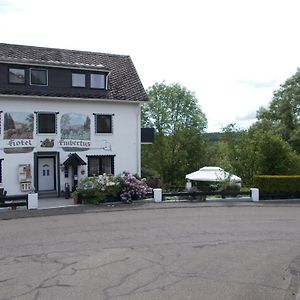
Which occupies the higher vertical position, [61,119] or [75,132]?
[61,119]

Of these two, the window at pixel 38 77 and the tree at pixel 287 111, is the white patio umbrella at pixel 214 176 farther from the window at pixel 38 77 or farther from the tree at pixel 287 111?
the tree at pixel 287 111

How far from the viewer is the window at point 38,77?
2436 cm

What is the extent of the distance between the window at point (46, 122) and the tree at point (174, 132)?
783 inches

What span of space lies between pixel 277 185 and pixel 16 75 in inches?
619

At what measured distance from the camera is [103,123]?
26297 millimetres

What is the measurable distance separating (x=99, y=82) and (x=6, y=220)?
11.8 metres

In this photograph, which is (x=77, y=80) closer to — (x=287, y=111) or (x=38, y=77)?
(x=38, y=77)

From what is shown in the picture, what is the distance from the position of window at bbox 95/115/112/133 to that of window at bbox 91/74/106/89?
5.97 ft

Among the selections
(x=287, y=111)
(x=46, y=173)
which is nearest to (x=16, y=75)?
(x=46, y=173)

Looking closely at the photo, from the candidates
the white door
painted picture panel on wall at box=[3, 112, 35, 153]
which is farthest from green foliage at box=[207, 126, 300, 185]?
painted picture panel on wall at box=[3, 112, 35, 153]

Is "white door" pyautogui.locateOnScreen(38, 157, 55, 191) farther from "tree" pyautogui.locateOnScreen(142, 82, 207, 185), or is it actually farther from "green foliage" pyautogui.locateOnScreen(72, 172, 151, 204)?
"tree" pyautogui.locateOnScreen(142, 82, 207, 185)

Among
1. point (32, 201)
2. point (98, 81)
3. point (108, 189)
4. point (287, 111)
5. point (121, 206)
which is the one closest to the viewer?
point (32, 201)

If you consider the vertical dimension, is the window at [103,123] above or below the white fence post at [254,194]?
above

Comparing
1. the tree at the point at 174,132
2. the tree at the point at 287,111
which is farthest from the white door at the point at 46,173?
the tree at the point at 287,111
